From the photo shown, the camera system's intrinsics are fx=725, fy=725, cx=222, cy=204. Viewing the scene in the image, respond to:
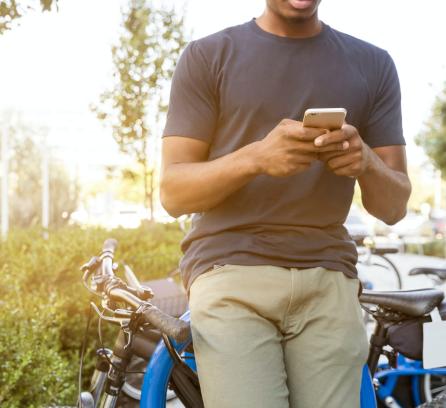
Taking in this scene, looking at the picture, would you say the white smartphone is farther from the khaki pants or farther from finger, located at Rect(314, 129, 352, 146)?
the khaki pants

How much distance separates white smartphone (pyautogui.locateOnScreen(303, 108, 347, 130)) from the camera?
1.69 metres

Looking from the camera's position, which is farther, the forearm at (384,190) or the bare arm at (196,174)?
the forearm at (384,190)

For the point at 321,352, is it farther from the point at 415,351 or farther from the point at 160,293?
the point at 160,293

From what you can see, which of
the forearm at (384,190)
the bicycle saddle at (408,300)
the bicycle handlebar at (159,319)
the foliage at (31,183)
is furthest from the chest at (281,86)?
the foliage at (31,183)

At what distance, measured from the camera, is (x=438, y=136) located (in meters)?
22.7

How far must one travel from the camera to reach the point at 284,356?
207cm

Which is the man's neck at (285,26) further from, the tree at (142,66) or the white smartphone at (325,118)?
the tree at (142,66)

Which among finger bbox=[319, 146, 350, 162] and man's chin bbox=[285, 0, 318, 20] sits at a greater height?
man's chin bbox=[285, 0, 318, 20]

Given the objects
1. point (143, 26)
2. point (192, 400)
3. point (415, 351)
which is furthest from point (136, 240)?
point (192, 400)

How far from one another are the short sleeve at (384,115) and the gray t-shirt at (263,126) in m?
0.08

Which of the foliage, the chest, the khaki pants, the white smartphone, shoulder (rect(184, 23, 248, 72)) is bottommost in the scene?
the foliage

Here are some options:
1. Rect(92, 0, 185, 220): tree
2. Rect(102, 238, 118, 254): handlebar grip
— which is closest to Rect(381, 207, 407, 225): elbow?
Rect(102, 238, 118, 254): handlebar grip

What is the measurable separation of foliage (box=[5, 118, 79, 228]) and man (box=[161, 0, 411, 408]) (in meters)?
21.9

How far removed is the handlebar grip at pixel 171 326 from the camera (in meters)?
1.91
